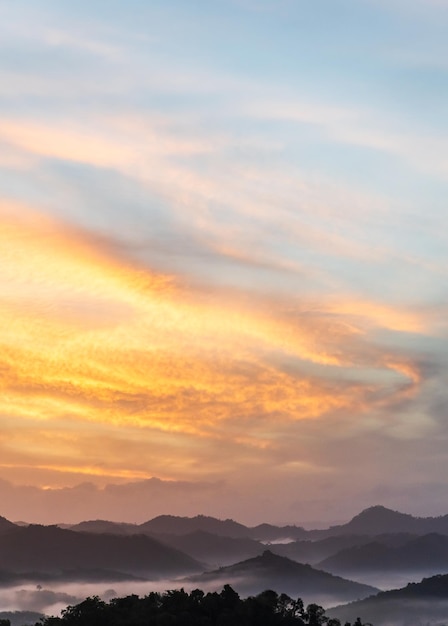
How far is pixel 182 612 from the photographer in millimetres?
155500

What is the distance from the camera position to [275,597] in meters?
175

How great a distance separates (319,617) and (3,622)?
59528 mm

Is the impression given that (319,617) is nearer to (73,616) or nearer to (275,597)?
(275,597)

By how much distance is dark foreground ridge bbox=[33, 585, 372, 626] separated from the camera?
502ft

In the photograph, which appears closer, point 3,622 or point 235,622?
point 235,622

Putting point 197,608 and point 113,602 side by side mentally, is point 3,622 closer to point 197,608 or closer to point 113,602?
point 113,602

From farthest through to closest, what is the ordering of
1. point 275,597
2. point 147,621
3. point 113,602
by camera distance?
point 275,597 < point 113,602 < point 147,621

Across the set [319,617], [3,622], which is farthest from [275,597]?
[3,622]

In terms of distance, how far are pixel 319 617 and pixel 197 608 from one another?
33.3m

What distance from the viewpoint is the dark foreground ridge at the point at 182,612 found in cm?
15288

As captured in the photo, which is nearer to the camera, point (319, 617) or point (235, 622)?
point (235, 622)

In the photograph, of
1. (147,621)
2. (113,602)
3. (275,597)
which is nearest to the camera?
(147,621)

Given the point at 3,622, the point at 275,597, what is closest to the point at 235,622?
the point at 275,597

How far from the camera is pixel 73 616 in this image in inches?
6171
